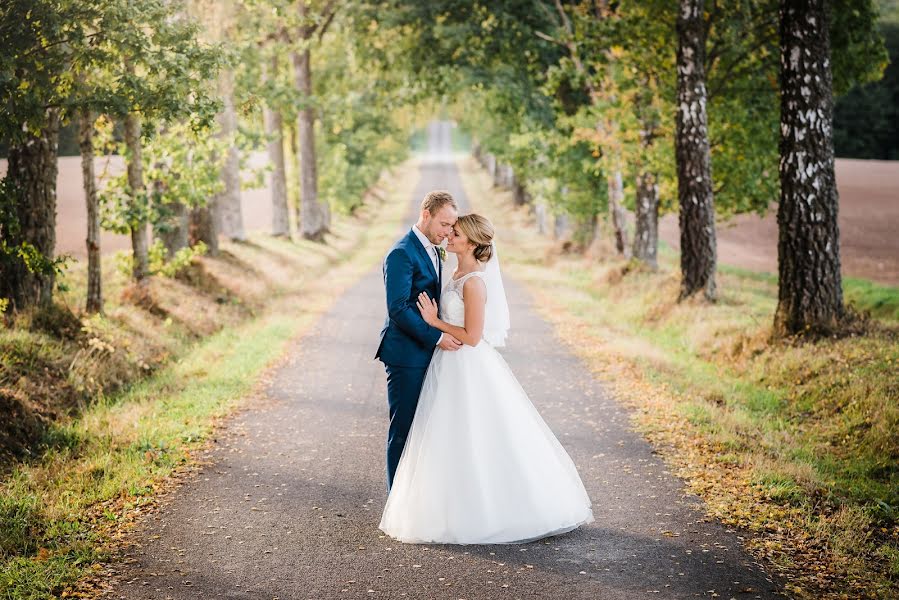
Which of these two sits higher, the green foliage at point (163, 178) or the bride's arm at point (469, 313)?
the green foliage at point (163, 178)

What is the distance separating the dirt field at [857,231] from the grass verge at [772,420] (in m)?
9.64

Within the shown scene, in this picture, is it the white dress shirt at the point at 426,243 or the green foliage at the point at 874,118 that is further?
the green foliage at the point at 874,118

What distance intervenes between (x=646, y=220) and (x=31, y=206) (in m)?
14.1

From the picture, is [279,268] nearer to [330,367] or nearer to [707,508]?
[330,367]

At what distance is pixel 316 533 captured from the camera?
249 inches

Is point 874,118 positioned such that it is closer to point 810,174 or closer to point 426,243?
point 810,174

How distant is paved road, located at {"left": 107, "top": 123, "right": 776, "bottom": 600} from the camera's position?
213 inches

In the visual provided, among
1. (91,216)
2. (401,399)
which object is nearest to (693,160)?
(91,216)

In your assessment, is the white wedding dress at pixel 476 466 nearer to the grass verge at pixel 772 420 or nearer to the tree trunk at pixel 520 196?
the grass verge at pixel 772 420

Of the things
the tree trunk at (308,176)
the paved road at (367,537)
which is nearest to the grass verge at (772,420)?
the paved road at (367,537)

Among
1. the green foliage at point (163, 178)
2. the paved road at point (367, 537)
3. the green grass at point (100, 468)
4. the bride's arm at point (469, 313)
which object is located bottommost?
Result: the paved road at point (367, 537)

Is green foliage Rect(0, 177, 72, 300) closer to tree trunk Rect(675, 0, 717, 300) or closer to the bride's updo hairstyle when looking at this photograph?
the bride's updo hairstyle

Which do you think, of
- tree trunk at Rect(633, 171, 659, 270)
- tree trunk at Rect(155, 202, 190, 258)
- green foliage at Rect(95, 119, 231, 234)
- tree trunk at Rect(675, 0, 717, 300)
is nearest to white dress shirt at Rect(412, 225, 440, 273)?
green foliage at Rect(95, 119, 231, 234)

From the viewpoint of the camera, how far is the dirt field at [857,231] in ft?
90.8
